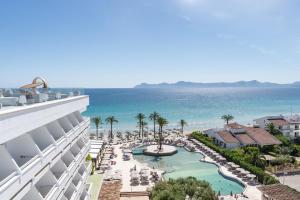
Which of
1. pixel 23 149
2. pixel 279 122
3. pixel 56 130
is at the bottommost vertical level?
pixel 279 122

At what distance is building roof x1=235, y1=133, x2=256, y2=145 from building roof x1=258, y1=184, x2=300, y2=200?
80.1 feet

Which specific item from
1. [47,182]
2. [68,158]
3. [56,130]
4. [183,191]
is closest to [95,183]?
[183,191]

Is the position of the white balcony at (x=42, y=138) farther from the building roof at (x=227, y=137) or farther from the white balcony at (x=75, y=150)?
the building roof at (x=227, y=137)

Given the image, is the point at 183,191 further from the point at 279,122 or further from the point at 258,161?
the point at 279,122

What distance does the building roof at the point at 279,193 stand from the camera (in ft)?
103

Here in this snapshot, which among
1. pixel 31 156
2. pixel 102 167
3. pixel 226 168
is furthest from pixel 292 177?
pixel 31 156

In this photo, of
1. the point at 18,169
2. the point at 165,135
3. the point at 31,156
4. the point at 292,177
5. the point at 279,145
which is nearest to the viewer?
the point at 18,169

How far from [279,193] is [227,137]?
1077 inches

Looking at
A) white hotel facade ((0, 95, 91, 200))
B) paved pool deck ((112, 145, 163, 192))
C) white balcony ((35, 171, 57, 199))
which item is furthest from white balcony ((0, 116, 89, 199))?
paved pool deck ((112, 145, 163, 192))

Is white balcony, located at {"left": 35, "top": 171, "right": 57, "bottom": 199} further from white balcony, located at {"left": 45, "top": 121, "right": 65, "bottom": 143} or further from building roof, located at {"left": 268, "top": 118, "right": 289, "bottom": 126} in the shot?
building roof, located at {"left": 268, "top": 118, "right": 289, "bottom": 126}

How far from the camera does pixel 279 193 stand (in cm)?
3219

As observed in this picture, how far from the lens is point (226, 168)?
45.9 meters

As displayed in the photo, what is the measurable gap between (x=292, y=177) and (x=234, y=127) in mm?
21803

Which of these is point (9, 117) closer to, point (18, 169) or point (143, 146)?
point (18, 169)
